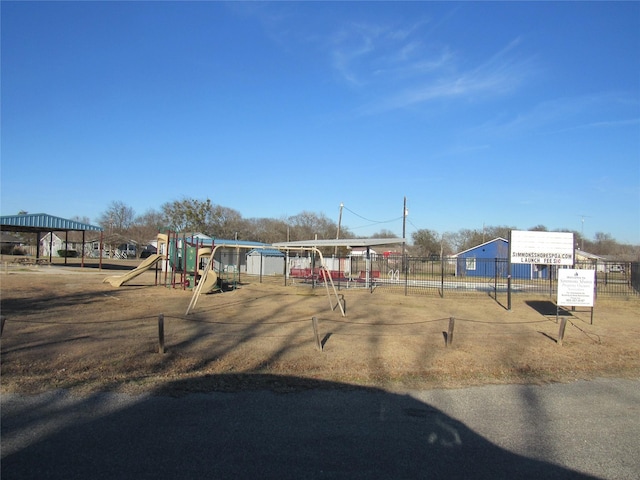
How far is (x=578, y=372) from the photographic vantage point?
923cm

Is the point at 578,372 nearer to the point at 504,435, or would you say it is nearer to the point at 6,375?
the point at 504,435

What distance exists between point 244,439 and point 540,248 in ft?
51.8

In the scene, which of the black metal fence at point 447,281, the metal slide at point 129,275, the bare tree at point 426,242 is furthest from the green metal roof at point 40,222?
the bare tree at point 426,242

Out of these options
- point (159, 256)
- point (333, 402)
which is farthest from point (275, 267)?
point (333, 402)

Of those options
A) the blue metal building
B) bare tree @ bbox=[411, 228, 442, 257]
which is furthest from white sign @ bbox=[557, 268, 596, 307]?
bare tree @ bbox=[411, 228, 442, 257]

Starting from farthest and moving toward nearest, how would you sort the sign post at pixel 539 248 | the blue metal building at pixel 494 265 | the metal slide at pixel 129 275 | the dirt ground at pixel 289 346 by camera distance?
the blue metal building at pixel 494 265 → the metal slide at pixel 129 275 → the sign post at pixel 539 248 → the dirt ground at pixel 289 346

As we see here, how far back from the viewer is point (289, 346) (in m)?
10.3

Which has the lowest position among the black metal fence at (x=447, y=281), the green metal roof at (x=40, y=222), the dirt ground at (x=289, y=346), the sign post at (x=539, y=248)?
the dirt ground at (x=289, y=346)

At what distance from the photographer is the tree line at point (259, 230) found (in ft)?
212

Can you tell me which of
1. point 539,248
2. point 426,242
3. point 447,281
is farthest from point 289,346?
point 426,242

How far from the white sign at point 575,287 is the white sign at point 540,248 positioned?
2.84 m

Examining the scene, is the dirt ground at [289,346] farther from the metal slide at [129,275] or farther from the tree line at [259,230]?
the tree line at [259,230]

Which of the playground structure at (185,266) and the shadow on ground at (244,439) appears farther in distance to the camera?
the playground structure at (185,266)

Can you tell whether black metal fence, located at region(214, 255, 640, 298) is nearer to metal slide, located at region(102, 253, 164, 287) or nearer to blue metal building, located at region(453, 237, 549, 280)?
blue metal building, located at region(453, 237, 549, 280)
